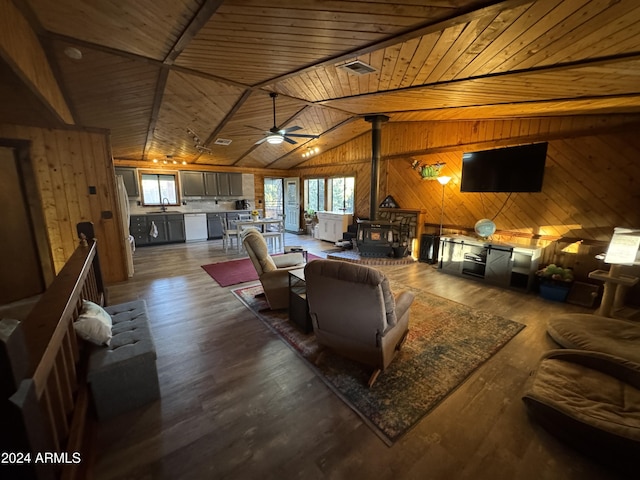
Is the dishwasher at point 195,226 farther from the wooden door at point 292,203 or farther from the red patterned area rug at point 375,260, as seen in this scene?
the red patterned area rug at point 375,260

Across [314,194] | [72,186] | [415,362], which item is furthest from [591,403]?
[314,194]

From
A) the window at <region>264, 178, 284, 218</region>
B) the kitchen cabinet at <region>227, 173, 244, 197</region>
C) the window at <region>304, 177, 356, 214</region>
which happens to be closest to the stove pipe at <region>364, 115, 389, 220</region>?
the window at <region>304, 177, 356, 214</region>

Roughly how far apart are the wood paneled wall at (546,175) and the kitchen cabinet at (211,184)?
200 inches

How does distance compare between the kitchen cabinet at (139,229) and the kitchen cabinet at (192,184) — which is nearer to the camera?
the kitchen cabinet at (139,229)

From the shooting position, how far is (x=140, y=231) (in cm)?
732

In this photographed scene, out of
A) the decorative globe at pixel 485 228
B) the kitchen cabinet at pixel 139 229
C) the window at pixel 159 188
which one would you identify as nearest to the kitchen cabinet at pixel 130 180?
the window at pixel 159 188

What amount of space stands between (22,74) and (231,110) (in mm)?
3048

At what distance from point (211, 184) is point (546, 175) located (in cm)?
840

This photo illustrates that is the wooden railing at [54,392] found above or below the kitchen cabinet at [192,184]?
below

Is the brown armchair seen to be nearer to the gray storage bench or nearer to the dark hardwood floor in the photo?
the dark hardwood floor

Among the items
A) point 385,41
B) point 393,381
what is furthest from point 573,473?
point 385,41

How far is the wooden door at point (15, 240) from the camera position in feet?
11.7

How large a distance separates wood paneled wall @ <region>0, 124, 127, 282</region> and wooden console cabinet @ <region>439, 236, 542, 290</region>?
5.93 metres

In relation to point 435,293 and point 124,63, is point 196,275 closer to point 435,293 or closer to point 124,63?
point 124,63
